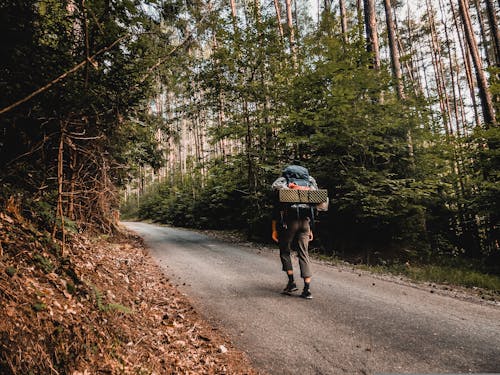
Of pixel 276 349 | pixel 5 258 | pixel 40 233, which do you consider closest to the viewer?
pixel 5 258

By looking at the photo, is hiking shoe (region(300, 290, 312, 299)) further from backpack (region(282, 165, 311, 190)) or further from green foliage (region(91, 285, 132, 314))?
green foliage (region(91, 285, 132, 314))

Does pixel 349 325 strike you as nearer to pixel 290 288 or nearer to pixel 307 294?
pixel 307 294

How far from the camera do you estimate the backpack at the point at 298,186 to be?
5.02 meters

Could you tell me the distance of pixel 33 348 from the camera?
2.03 metres

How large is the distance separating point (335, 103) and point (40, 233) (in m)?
8.01

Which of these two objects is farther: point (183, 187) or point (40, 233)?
point (183, 187)

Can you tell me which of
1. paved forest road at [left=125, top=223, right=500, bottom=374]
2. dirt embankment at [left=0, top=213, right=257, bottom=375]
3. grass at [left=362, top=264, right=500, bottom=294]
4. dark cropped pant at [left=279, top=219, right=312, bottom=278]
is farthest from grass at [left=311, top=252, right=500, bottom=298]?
dirt embankment at [left=0, top=213, right=257, bottom=375]

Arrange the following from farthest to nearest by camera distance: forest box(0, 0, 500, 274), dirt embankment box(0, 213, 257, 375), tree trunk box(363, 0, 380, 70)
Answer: tree trunk box(363, 0, 380, 70) → forest box(0, 0, 500, 274) → dirt embankment box(0, 213, 257, 375)

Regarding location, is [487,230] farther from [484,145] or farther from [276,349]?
[276,349]

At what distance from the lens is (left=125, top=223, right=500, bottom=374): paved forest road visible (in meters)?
2.99

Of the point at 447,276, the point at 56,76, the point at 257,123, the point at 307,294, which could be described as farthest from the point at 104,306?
the point at 257,123

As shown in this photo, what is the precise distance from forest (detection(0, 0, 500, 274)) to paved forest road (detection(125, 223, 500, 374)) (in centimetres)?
201

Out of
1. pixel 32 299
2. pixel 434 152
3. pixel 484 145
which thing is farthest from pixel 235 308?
pixel 484 145

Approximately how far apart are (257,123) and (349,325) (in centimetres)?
1021
